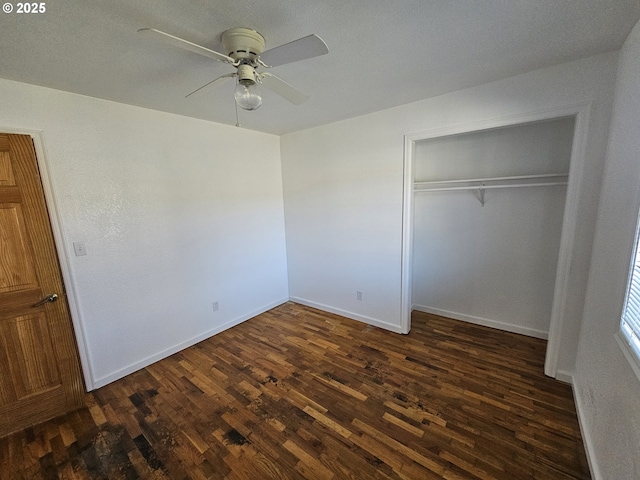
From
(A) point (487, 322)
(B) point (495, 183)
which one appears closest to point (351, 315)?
(A) point (487, 322)

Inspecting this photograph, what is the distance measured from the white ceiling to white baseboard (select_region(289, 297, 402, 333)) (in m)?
2.57

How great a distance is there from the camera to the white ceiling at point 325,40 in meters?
1.24

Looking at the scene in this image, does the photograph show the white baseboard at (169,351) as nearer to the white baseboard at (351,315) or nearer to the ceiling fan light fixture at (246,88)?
the white baseboard at (351,315)

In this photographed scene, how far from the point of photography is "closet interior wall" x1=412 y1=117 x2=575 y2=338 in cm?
263

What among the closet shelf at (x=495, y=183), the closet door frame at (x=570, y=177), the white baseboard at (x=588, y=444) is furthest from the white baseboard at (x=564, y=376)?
the closet shelf at (x=495, y=183)

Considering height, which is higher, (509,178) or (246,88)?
(246,88)

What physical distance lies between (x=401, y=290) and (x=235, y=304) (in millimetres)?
2151

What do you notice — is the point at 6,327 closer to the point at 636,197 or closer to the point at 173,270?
the point at 173,270

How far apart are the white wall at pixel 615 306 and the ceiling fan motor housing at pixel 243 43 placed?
2.08 metres

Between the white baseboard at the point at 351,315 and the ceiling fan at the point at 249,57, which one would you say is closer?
the ceiling fan at the point at 249,57

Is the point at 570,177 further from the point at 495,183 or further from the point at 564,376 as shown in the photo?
the point at 564,376

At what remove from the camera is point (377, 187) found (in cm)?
299

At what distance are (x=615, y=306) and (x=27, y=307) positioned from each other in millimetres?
3884

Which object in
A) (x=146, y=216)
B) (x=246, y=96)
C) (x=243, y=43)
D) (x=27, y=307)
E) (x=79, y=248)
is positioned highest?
(x=243, y=43)
